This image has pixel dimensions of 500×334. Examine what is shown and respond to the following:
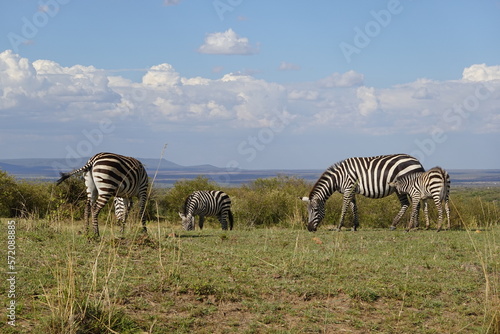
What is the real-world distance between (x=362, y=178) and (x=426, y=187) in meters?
1.94

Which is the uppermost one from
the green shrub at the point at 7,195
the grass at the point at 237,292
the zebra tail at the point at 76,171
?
the zebra tail at the point at 76,171

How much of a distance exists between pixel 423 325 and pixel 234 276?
8.48 feet

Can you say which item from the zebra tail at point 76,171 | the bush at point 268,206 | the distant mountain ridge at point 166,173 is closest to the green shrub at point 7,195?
the distant mountain ridge at point 166,173

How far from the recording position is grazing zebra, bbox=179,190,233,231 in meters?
20.3

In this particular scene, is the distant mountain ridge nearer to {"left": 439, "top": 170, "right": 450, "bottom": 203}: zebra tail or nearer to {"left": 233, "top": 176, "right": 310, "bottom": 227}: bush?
{"left": 233, "top": 176, "right": 310, "bottom": 227}: bush

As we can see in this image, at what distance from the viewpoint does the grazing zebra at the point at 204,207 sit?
798 inches

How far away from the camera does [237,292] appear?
7.44m

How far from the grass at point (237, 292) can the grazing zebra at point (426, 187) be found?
6.36m

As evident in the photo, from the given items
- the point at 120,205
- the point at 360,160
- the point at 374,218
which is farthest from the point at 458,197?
the point at 120,205

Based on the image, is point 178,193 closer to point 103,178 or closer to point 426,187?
point 426,187

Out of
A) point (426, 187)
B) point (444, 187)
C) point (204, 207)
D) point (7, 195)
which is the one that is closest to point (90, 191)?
point (204, 207)

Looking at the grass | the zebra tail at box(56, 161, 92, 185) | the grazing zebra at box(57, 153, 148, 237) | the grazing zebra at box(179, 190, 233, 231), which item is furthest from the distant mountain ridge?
the grass

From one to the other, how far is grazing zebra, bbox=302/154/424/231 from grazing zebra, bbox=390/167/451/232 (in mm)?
331

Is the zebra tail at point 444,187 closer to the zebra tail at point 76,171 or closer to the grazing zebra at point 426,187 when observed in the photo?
the grazing zebra at point 426,187
